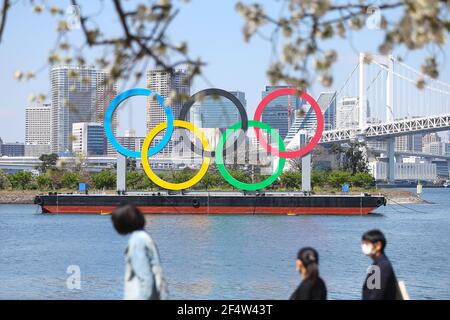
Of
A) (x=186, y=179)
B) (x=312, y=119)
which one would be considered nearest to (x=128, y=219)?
(x=186, y=179)

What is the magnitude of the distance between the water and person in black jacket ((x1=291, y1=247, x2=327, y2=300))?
9.46 meters

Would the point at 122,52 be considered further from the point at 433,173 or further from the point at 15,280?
the point at 433,173

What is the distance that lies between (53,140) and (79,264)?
537 ft

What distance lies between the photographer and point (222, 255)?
22797mm

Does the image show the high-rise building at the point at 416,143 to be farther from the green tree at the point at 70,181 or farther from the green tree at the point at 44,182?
the green tree at the point at 44,182

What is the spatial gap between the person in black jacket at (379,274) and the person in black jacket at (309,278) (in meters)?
0.38

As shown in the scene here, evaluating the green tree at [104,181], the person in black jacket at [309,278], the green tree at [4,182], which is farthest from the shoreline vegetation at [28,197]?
the person in black jacket at [309,278]

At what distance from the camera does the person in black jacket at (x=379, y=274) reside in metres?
5.71

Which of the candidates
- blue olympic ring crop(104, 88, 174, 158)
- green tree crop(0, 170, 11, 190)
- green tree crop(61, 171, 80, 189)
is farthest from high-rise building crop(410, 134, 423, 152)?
blue olympic ring crop(104, 88, 174, 158)

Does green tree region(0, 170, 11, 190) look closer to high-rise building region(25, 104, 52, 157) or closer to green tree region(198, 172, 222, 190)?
green tree region(198, 172, 222, 190)

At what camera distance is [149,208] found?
43.2 metres

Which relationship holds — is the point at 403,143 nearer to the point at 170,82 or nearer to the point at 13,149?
the point at 13,149
